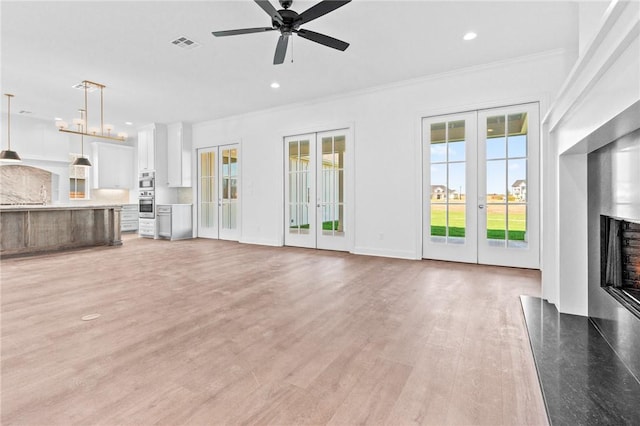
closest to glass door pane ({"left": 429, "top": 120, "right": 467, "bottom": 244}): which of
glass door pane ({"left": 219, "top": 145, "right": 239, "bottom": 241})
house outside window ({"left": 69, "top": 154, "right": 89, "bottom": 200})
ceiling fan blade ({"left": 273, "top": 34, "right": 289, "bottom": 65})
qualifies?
ceiling fan blade ({"left": 273, "top": 34, "right": 289, "bottom": 65})

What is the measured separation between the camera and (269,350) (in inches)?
79.9

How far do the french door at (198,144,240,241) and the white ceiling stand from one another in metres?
1.86

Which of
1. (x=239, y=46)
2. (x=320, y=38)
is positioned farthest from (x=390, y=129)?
(x=239, y=46)

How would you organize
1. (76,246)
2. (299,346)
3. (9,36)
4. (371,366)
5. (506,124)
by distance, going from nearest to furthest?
(371,366), (299,346), (9,36), (506,124), (76,246)

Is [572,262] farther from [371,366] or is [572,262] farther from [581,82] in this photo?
[371,366]

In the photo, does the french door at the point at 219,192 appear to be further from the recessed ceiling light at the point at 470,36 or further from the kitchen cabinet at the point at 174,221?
the recessed ceiling light at the point at 470,36

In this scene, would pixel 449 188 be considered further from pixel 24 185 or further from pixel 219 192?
pixel 24 185

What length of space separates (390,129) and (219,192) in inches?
181

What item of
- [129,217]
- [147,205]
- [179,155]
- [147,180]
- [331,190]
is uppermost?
[179,155]

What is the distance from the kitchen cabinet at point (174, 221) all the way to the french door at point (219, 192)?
293 millimetres

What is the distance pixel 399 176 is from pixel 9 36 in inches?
216

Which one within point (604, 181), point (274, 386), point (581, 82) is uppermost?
point (581, 82)

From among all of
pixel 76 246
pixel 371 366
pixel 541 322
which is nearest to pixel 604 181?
pixel 541 322

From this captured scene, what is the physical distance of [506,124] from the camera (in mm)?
4480
